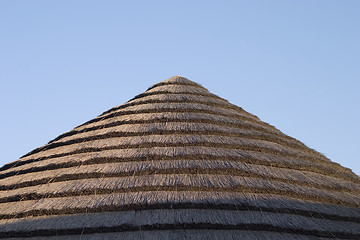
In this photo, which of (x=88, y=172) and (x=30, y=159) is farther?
(x=30, y=159)

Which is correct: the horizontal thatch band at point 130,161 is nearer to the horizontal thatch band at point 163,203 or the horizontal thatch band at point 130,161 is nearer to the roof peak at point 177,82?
the horizontal thatch band at point 163,203

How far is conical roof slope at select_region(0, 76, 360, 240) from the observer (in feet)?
13.0

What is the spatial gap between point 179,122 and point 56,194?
6.38 ft

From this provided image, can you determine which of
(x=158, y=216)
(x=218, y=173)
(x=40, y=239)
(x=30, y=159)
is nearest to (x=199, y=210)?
(x=158, y=216)

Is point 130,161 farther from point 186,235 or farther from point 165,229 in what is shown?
point 186,235

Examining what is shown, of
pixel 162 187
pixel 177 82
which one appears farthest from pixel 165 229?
pixel 177 82

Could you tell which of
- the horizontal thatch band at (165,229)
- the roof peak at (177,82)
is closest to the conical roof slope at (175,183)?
the horizontal thatch band at (165,229)

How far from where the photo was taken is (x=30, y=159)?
5.67 m

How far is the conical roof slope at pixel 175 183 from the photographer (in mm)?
3959

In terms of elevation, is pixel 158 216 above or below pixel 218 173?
below

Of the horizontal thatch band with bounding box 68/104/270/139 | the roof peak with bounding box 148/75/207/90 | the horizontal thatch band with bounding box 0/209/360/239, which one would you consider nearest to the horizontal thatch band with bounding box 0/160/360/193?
the horizontal thatch band with bounding box 0/209/360/239

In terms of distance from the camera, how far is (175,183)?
4.34 meters

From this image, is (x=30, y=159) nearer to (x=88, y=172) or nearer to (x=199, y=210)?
(x=88, y=172)

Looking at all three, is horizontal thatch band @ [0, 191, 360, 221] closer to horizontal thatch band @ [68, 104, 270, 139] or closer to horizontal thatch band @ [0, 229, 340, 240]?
horizontal thatch band @ [0, 229, 340, 240]
